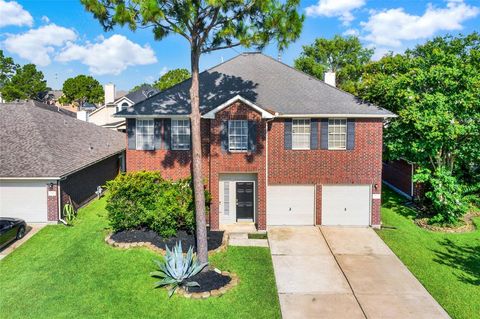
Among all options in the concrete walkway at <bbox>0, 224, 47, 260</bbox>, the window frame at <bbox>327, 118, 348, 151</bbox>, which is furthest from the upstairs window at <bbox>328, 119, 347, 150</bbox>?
the concrete walkway at <bbox>0, 224, 47, 260</bbox>

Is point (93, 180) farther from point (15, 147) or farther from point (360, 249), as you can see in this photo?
point (360, 249)

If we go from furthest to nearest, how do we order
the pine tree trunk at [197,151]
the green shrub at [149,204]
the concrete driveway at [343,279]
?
1. the green shrub at [149,204]
2. the pine tree trunk at [197,151]
3. the concrete driveway at [343,279]

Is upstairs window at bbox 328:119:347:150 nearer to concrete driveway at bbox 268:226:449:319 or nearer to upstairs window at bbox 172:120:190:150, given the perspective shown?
concrete driveway at bbox 268:226:449:319

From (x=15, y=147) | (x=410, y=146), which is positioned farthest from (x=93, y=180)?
(x=410, y=146)

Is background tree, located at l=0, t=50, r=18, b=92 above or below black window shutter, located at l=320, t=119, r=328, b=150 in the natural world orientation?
above

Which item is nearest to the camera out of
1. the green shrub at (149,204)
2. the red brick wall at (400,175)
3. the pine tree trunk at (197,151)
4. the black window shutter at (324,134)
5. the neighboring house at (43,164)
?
the pine tree trunk at (197,151)

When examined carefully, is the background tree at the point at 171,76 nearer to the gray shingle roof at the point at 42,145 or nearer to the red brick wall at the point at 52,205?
the gray shingle roof at the point at 42,145

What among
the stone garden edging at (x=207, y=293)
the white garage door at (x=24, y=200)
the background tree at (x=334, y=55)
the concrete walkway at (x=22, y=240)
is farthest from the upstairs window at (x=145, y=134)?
the background tree at (x=334, y=55)

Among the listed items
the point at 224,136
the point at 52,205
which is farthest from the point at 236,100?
the point at 52,205
